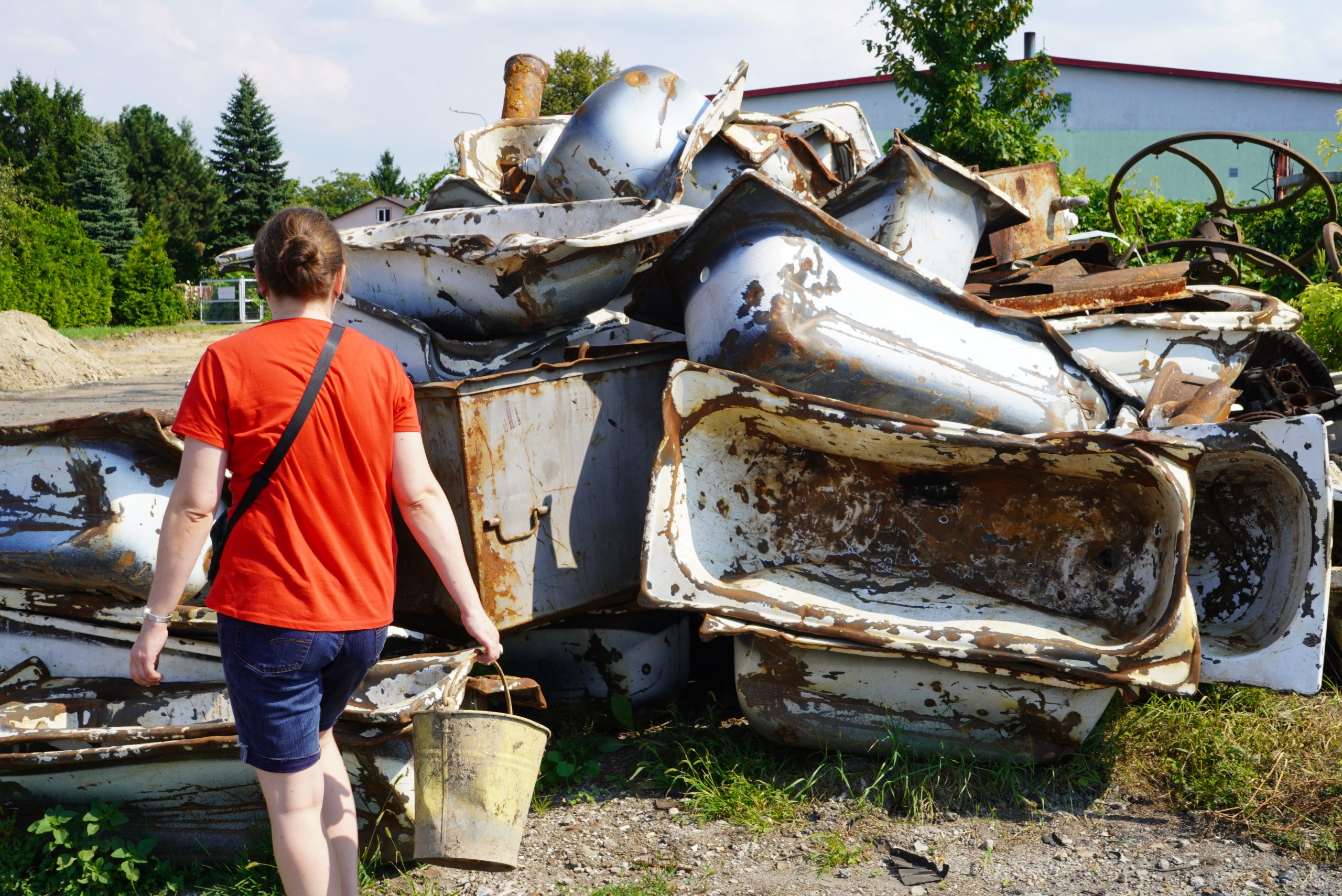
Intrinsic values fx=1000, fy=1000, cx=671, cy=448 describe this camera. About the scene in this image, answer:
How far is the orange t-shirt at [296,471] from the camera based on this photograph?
1.82 m

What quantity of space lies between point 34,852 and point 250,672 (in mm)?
1211

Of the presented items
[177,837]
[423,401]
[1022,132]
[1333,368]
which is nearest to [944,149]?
[1022,132]

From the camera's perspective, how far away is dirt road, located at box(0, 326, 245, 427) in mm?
10781

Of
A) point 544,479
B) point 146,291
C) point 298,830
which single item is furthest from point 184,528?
point 146,291

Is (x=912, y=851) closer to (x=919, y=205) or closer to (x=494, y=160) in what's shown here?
(x=919, y=205)

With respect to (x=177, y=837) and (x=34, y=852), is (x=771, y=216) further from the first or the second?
(x=34, y=852)

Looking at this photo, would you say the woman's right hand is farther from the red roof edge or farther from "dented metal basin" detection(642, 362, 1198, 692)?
the red roof edge

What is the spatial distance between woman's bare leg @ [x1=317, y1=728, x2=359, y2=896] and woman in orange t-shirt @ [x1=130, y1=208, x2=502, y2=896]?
2.6 inches

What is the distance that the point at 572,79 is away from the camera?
3275 centimetres

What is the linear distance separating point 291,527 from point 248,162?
48.2m

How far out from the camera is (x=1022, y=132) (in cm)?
1157

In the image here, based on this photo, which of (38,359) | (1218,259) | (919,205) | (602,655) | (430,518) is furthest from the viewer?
(38,359)

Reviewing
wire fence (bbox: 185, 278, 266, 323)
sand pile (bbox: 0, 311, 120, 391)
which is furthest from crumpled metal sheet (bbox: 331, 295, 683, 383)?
wire fence (bbox: 185, 278, 266, 323)

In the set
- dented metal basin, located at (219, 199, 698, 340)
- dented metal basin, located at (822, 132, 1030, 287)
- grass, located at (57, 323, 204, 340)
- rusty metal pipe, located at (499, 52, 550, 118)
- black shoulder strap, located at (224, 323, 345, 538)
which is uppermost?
rusty metal pipe, located at (499, 52, 550, 118)
